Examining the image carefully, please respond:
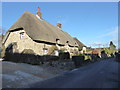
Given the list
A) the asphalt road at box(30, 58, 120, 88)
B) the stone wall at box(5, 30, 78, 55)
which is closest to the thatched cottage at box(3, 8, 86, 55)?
the stone wall at box(5, 30, 78, 55)

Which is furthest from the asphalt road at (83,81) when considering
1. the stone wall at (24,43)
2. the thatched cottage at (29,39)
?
the thatched cottage at (29,39)

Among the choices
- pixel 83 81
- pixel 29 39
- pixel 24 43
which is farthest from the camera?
pixel 24 43

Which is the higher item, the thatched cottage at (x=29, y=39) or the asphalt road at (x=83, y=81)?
the thatched cottage at (x=29, y=39)

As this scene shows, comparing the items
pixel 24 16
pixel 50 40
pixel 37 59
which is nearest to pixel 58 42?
pixel 50 40

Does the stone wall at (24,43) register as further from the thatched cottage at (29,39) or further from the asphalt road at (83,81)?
the asphalt road at (83,81)

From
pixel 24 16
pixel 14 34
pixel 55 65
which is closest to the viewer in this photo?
pixel 55 65

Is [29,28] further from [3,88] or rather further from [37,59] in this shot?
[3,88]

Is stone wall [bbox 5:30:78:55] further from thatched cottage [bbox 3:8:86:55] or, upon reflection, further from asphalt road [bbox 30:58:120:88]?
asphalt road [bbox 30:58:120:88]

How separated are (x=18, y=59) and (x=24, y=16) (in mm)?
13969

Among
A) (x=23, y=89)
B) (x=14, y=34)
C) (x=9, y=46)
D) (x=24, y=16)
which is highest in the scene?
(x=24, y=16)

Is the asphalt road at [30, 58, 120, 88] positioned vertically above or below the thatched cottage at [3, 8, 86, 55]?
below

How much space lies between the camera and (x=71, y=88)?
6473 millimetres

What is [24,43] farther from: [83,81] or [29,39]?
[83,81]

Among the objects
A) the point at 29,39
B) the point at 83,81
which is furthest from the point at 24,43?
the point at 83,81
